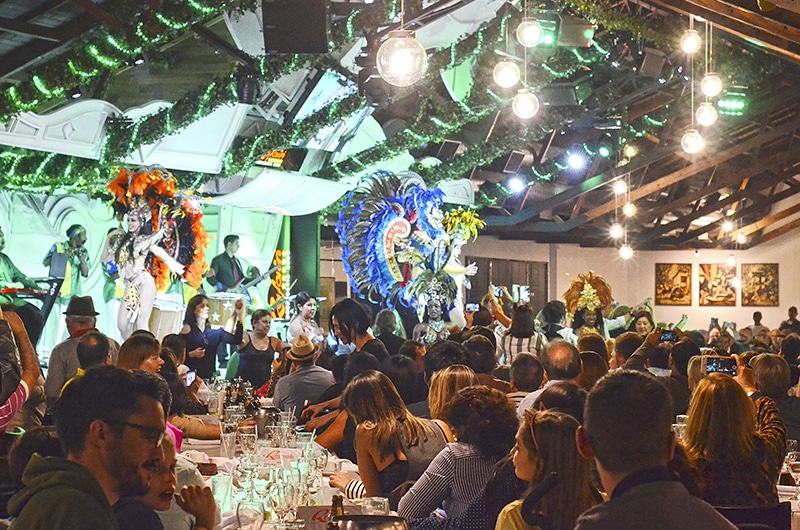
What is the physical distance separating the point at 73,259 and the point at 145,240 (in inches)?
96.9

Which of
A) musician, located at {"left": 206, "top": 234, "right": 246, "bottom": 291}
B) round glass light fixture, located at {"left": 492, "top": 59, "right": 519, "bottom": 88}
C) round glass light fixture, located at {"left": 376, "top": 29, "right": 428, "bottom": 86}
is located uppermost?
round glass light fixture, located at {"left": 492, "top": 59, "right": 519, "bottom": 88}

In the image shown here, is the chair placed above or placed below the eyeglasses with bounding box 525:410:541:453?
below

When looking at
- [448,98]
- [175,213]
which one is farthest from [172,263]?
Result: [448,98]

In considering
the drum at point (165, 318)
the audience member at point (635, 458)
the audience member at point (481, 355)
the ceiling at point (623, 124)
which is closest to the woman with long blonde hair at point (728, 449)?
the audience member at point (635, 458)

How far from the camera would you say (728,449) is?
10.3 ft

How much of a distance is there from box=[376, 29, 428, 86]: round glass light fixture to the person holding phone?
2.62 metres

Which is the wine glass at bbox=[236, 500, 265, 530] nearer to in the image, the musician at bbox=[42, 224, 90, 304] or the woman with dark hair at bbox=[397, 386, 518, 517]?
the woman with dark hair at bbox=[397, 386, 518, 517]

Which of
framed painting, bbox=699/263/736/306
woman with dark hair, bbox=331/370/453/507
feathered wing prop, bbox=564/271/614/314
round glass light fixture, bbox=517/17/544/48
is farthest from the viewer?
framed painting, bbox=699/263/736/306

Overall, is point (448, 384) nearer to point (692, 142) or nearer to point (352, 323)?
point (352, 323)

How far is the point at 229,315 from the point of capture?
1259 cm

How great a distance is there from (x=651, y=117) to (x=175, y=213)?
829cm

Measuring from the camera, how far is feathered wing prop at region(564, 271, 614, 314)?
11.9 metres

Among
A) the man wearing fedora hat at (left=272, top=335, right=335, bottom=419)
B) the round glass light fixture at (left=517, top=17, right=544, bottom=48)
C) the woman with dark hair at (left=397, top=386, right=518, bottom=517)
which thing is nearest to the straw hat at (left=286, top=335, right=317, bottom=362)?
the man wearing fedora hat at (left=272, top=335, right=335, bottom=419)

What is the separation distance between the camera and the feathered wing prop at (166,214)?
10.2 m
